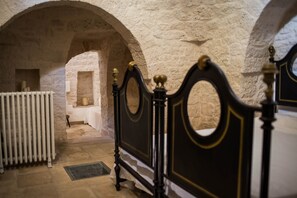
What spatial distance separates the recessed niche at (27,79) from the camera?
415 cm

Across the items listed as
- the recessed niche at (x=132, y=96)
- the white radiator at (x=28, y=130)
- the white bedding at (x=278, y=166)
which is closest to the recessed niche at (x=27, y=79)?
the white radiator at (x=28, y=130)

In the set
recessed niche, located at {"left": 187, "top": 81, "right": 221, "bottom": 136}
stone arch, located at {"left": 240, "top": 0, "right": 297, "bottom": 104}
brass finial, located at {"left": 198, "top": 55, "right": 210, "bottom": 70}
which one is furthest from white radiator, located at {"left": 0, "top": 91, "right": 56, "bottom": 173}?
brass finial, located at {"left": 198, "top": 55, "right": 210, "bottom": 70}

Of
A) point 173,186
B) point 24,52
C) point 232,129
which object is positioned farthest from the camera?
point 24,52

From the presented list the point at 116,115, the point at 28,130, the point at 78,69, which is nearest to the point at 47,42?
the point at 28,130

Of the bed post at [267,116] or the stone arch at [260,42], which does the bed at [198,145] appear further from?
the stone arch at [260,42]

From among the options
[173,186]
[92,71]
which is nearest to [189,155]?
[173,186]

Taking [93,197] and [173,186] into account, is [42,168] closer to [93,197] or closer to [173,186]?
[93,197]

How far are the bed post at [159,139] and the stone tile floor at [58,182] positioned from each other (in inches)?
30.2

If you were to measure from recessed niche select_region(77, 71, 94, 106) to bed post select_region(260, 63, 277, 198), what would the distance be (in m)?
7.48

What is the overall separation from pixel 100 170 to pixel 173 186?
1.66m

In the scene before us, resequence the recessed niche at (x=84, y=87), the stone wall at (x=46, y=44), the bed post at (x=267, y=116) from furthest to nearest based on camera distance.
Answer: the recessed niche at (x=84, y=87), the stone wall at (x=46, y=44), the bed post at (x=267, y=116)

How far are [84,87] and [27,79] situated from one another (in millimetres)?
4075

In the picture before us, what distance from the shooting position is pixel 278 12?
260 centimetres

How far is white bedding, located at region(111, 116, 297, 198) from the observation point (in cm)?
145
